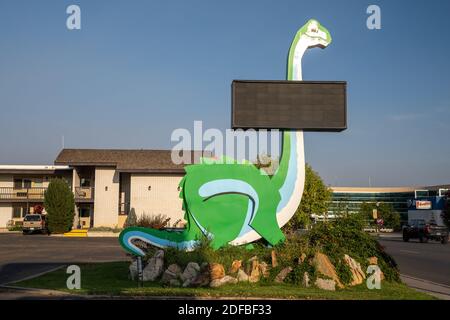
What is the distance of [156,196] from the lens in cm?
4594

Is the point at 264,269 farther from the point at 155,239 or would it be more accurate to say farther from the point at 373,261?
the point at 155,239

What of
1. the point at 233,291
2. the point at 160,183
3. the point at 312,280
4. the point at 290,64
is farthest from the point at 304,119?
the point at 160,183

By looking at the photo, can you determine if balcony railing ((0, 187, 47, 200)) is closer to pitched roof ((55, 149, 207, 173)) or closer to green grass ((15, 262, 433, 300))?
pitched roof ((55, 149, 207, 173))

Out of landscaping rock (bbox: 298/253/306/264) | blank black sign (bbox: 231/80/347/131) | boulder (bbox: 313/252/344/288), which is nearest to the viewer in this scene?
boulder (bbox: 313/252/344/288)

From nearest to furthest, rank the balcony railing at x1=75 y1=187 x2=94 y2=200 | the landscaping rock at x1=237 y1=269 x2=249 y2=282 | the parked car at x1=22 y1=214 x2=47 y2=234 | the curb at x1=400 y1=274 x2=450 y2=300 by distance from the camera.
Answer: the curb at x1=400 y1=274 x2=450 y2=300 → the landscaping rock at x1=237 y1=269 x2=249 y2=282 → the parked car at x1=22 y1=214 x2=47 y2=234 → the balcony railing at x1=75 y1=187 x2=94 y2=200

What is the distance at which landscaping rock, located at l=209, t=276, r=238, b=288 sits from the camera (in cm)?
1392

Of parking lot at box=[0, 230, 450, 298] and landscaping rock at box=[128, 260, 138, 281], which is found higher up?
landscaping rock at box=[128, 260, 138, 281]

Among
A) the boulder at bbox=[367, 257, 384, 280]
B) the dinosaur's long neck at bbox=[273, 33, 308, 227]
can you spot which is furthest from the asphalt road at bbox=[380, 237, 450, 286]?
the dinosaur's long neck at bbox=[273, 33, 308, 227]

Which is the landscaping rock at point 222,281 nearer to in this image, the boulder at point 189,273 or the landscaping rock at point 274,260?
the boulder at point 189,273

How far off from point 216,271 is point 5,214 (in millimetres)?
42471

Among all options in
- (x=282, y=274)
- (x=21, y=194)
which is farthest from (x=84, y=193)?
(x=282, y=274)

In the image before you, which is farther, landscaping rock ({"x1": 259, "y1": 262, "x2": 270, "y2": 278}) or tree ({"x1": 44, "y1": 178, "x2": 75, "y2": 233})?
tree ({"x1": 44, "y1": 178, "x2": 75, "y2": 233})

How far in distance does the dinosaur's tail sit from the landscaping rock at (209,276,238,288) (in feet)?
7.46

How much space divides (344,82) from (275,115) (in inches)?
100
